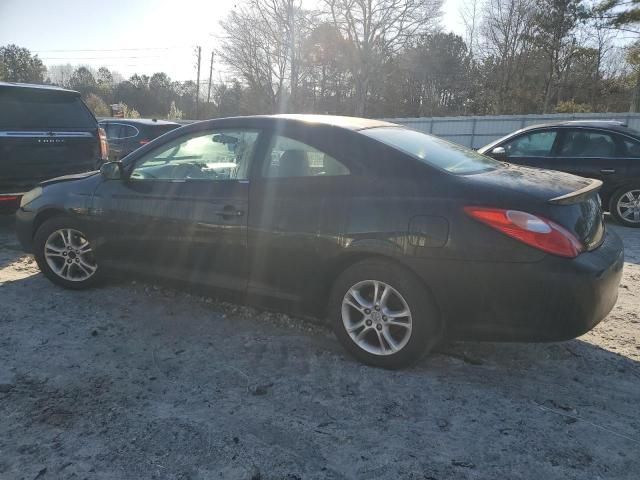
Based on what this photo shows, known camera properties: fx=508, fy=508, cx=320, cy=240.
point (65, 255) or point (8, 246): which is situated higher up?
point (65, 255)

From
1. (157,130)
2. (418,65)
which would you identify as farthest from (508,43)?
(157,130)

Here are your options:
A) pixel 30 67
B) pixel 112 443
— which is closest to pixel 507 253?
pixel 112 443

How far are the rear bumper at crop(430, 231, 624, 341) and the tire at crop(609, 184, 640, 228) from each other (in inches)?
217

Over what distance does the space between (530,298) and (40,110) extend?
20.6 feet

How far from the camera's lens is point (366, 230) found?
9.92 ft

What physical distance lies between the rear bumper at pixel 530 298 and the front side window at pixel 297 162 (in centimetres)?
104

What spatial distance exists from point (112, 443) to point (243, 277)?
1412 mm

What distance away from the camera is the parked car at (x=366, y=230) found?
2729mm

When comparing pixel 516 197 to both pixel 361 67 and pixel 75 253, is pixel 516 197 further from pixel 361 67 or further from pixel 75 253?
pixel 361 67

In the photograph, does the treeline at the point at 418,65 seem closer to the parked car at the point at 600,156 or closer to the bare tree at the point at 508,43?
the bare tree at the point at 508,43

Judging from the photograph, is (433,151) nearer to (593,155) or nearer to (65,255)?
(65,255)

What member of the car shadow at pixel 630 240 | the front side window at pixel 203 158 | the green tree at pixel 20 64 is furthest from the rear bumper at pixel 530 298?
the green tree at pixel 20 64

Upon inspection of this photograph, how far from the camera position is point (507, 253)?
269cm

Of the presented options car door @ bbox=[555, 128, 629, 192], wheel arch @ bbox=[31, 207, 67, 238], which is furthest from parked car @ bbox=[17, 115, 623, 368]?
car door @ bbox=[555, 128, 629, 192]
